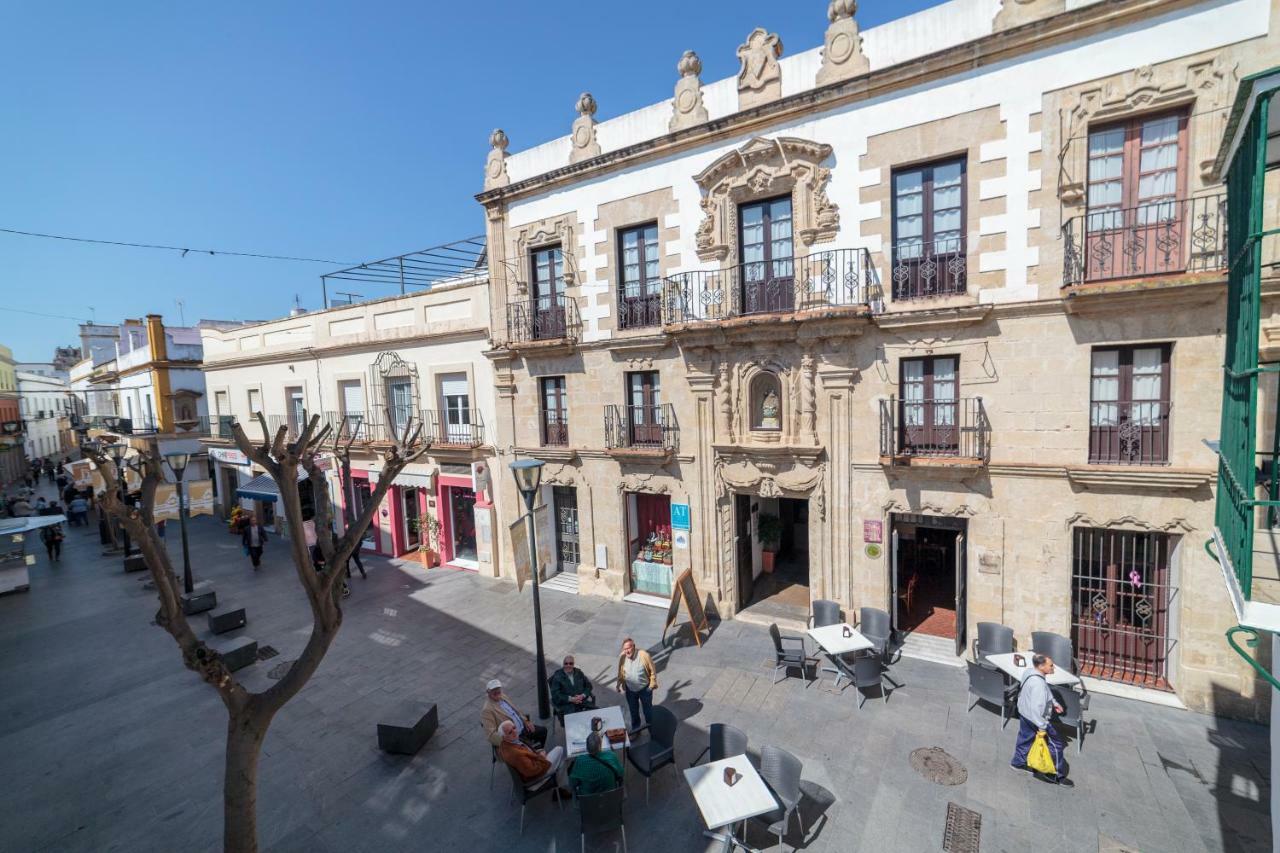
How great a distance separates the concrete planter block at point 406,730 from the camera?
851 centimetres

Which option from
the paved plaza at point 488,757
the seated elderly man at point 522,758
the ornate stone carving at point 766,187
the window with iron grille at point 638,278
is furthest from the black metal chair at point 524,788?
the ornate stone carving at point 766,187

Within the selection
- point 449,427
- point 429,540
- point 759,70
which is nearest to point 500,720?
point 449,427

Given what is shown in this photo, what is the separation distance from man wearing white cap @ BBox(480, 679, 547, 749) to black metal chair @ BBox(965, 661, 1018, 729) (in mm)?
6889

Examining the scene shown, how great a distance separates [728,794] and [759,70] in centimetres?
1292

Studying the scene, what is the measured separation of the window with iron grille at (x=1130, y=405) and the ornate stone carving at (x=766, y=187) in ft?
17.5

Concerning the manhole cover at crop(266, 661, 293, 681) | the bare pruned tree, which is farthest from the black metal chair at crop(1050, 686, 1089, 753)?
Result: the manhole cover at crop(266, 661, 293, 681)

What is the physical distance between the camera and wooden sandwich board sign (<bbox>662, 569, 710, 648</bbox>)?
38.5 feet

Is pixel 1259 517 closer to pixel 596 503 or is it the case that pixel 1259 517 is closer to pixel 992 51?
pixel 992 51

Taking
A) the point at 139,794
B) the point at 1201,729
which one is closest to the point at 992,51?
the point at 1201,729

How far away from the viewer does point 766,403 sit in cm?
1261

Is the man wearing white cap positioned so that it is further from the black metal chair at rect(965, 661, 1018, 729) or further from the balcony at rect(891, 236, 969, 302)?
the balcony at rect(891, 236, 969, 302)

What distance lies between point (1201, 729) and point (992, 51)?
11.4m

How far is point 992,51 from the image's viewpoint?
31.3 ft

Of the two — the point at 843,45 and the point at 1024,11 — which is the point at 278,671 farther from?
the point at 1024,11
